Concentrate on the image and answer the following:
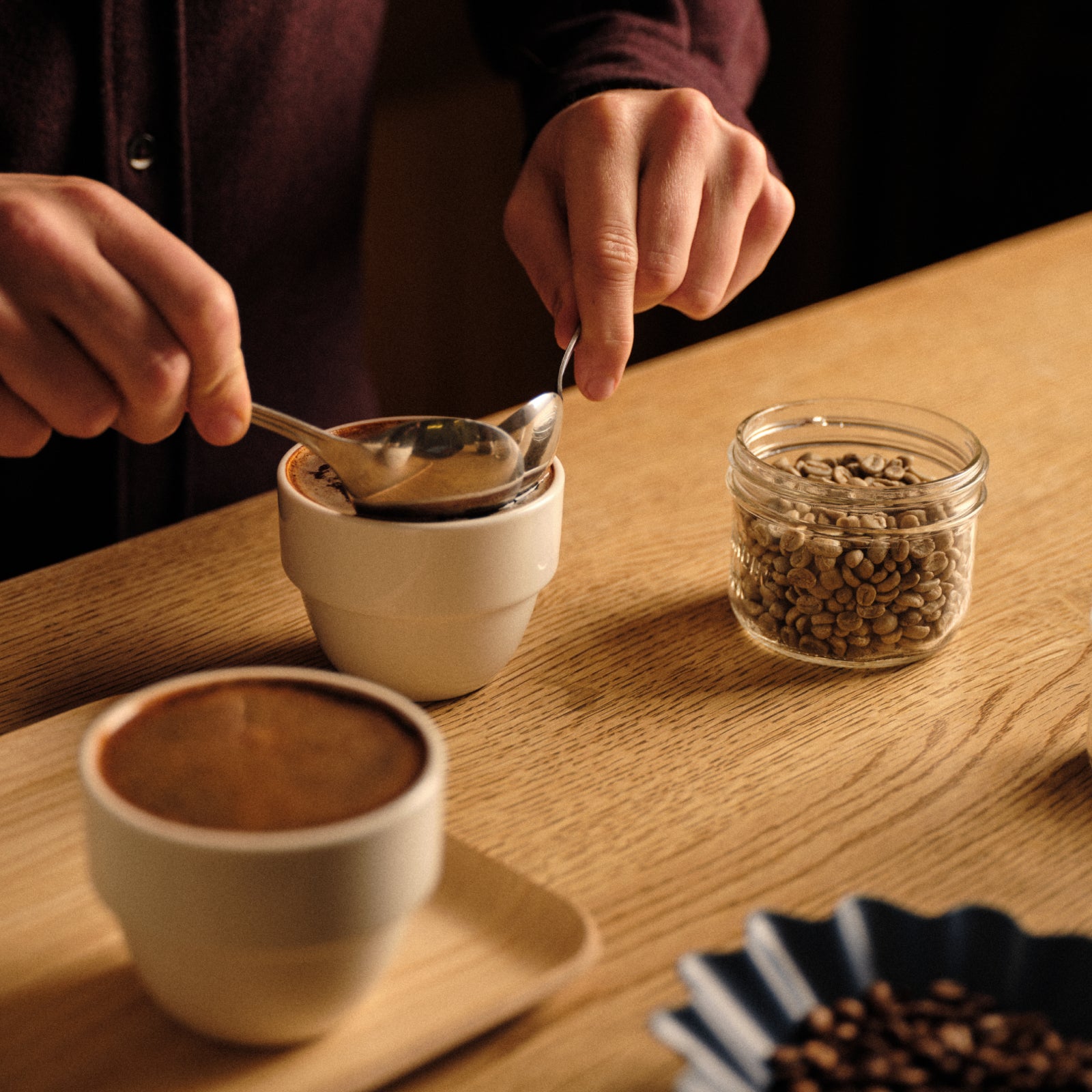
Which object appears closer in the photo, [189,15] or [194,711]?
[194,711]

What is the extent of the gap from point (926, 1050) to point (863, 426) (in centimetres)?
53

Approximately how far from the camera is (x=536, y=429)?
2.52 feet

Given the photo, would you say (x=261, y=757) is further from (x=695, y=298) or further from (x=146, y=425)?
(x=695, y=298)

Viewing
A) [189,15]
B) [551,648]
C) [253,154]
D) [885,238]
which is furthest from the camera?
[885,238]

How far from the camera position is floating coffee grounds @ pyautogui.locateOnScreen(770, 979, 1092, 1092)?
476 mm

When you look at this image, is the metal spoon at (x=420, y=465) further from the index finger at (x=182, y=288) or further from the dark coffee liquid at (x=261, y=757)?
the dark coffee liquid at (x=261, y=757)

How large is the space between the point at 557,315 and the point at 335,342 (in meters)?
0.51

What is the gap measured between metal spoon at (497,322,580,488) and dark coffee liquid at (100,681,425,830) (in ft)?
0.86

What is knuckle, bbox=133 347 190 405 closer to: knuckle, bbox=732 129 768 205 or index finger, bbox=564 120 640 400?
index finger, bbox=564 120 640 400

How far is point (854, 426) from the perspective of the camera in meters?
0.93

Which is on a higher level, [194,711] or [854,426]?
[194,711]

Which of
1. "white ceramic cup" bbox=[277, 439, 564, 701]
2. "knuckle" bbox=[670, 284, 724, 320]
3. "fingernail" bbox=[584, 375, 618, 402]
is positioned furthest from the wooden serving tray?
"knuckle" bbox=[670, 284, 724, 320]

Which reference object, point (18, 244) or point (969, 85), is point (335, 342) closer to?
point (18, 244)

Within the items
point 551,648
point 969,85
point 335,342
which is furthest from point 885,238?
point 551,648
